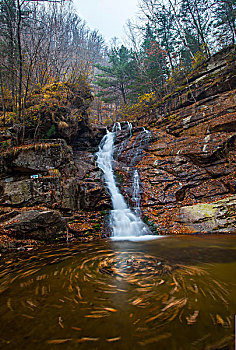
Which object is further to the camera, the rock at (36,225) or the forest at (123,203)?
the rock at (36,225)

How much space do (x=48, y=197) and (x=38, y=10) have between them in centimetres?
1416

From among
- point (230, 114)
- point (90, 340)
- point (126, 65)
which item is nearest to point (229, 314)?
point (90, 340)

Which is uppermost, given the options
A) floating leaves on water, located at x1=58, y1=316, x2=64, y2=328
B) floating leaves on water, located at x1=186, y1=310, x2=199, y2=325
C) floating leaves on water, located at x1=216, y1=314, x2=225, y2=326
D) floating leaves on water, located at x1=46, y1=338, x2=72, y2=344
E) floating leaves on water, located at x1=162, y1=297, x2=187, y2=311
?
floating leaves on water, located at x1=46, y1=338, x2=72, y2=344

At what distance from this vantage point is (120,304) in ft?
5.99

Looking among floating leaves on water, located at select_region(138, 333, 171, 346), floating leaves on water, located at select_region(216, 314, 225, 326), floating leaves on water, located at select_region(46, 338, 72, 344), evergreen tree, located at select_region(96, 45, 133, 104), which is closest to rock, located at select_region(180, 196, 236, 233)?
floating leaves on water, located at select_region(216, 314, 225, 326)

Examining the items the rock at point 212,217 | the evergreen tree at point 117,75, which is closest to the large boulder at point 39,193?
the rock at point 212,217

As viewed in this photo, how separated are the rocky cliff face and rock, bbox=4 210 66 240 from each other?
12.2ft

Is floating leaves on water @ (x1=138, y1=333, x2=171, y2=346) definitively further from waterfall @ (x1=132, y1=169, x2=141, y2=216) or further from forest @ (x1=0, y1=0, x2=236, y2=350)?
waterfall @ (x1=132, y1=169, x2=141, y2=216)

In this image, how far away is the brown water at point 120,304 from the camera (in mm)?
1304

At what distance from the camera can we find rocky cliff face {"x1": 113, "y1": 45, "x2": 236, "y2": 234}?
6.27 m

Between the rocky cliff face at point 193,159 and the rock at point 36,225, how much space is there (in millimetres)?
3717

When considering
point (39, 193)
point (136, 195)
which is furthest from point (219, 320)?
point (136, 195)

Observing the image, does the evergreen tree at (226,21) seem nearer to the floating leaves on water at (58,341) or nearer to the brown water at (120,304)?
the brown water at (120,304)

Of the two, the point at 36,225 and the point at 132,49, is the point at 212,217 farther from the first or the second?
the point at 132,49
